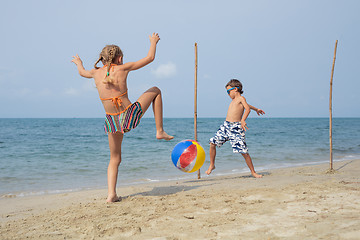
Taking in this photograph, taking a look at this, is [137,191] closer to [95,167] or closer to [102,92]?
[102,92]

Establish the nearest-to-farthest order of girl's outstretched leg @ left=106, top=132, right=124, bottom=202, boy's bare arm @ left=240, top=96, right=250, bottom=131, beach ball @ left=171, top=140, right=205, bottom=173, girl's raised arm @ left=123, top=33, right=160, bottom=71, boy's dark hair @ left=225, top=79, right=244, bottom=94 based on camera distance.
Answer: girl's raised arm @ left=123, top=33, right=160, bottom=71 < girl's outstretched leg @ left=106, top=132, right=124, bottom=202 < beach ball @ left=171, top=140, right=205, bottom=173 < boy's bare arm @ left=240, top=96, right=250, bottom=131 < boy's dark hair @ left=225, top=79, right=244, bottom=94

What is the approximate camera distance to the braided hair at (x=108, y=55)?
425 centimetres

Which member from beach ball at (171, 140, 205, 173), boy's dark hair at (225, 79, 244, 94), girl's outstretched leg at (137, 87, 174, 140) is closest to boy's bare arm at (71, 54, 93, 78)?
girl's outstretched leg at (137, 87, 174, 140)

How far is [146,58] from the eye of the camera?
4238 mm

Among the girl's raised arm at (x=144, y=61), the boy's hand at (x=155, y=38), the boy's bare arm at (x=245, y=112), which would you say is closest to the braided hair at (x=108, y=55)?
the girl's raised arm at (x=144, y=61)

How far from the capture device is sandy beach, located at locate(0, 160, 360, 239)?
9.83ft

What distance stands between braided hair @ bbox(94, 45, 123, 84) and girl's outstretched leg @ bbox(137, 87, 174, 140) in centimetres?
51

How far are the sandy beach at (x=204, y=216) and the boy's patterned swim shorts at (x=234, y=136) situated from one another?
1571 millimetres

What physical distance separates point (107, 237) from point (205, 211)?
1203 millimetres

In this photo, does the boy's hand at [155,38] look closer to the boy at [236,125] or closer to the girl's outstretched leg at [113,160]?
the girl's outstretched leg at [113,160]

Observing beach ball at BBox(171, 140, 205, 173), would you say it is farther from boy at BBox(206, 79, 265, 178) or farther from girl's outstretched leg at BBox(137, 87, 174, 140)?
boy at BBox(206, 79, 265, 178)

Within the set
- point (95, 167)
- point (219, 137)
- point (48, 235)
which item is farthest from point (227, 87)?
point (95, 167)

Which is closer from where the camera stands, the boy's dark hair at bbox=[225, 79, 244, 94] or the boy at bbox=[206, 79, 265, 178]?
the boy at bbox=[206, 79, 265, 178]

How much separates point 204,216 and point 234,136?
3.20m
